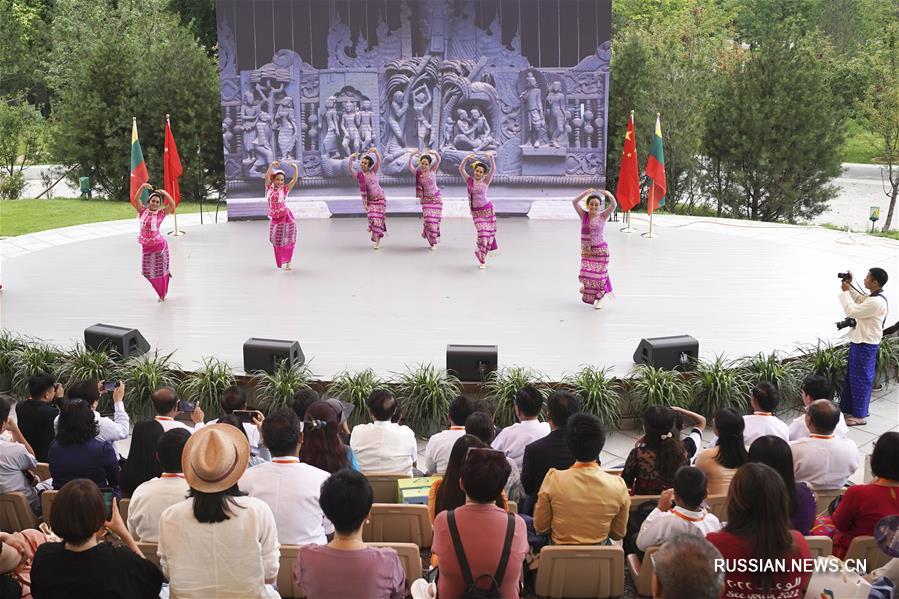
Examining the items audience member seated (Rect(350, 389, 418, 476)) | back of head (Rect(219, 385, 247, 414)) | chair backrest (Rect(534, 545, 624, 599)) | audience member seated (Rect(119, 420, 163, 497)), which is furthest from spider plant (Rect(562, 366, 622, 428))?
audience member seated (Rect(119, 420, 163, 497))

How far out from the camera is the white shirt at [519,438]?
15.5 ft

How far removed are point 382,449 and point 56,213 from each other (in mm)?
14421

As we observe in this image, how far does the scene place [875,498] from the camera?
3.80 meters

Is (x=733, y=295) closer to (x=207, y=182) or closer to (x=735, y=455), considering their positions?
(x=735, y=455)

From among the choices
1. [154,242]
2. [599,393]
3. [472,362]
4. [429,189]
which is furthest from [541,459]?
[429,189]

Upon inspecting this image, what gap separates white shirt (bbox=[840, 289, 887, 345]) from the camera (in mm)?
6531

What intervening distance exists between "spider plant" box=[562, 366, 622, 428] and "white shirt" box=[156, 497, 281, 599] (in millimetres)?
3586

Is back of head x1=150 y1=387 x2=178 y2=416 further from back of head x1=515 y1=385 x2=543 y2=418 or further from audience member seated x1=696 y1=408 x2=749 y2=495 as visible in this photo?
audience member seated x1=696 y1=408 x2=749 y2=495

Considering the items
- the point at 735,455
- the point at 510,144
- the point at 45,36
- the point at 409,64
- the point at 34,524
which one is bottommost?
the point at 34,524

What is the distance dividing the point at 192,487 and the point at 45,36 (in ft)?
92.8

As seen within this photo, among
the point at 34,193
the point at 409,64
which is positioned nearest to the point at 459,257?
the point at 409,64

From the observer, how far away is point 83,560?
3.05m

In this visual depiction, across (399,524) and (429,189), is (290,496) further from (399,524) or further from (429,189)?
(429,189)

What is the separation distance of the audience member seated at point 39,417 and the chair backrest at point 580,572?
292 centimetres
